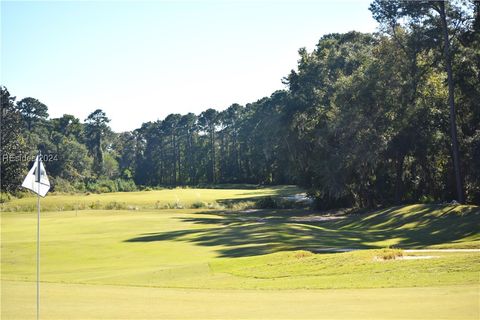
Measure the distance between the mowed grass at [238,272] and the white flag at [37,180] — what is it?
9.57 ft

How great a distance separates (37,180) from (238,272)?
29.8 feet

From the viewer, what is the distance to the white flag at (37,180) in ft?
50.8

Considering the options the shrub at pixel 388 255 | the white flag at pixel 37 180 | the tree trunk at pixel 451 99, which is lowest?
the shrub at pixel 388 255

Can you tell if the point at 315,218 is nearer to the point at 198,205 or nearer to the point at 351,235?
the point at 351,235

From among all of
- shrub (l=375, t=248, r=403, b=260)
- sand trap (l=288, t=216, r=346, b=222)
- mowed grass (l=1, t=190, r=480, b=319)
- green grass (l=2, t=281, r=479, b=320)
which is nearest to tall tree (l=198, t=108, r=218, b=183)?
sand trap (l=288, t=216, r=346, b=222)

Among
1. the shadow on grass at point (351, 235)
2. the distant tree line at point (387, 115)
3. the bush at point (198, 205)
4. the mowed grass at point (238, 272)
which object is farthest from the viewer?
the bush at point (198, 205)

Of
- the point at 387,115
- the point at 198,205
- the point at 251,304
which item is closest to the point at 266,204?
the point at 198,205

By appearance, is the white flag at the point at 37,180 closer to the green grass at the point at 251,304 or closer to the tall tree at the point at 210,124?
the green grass at the point at 251,304

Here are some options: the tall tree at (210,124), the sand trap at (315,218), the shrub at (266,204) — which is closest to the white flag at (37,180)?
the sand trap at (315,218)

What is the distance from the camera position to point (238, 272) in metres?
22.1

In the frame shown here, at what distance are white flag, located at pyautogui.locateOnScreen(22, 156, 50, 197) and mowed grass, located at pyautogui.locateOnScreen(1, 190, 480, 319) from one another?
292 cm

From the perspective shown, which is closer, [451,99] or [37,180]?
[37,180]

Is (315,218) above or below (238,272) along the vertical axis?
above

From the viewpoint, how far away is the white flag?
15.5 meters
